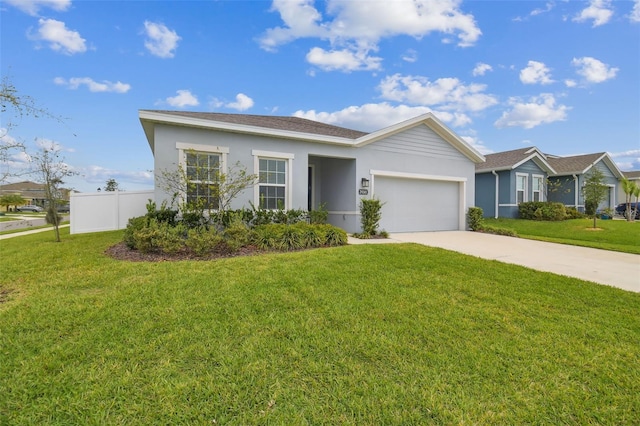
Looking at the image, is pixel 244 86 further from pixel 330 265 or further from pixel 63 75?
pixel 330 265

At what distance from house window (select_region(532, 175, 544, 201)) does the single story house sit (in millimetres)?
8039

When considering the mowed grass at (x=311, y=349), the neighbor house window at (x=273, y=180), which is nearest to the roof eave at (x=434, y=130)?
the neighbor house window at (x=273, y=180)

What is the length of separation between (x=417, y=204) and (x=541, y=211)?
30.0 ft

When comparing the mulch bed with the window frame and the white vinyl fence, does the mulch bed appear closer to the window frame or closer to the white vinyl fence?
the white vinyl fence

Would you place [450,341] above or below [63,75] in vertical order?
below

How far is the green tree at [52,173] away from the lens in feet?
28.6

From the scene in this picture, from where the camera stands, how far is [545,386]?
248cm

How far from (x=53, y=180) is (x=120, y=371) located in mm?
9756

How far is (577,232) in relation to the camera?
1307 centimetres

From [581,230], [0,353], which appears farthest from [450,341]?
[581,230]

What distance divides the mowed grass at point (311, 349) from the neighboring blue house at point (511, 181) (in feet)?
45.8

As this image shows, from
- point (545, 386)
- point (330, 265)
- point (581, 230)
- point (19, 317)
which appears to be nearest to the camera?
point (545, 386)

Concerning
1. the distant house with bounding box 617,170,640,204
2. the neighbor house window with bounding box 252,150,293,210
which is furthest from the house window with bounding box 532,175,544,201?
the neighbor house window with bounding box 252,150,293,210

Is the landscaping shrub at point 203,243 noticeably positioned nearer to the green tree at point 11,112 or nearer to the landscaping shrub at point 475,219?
the green tree at point 11,112
